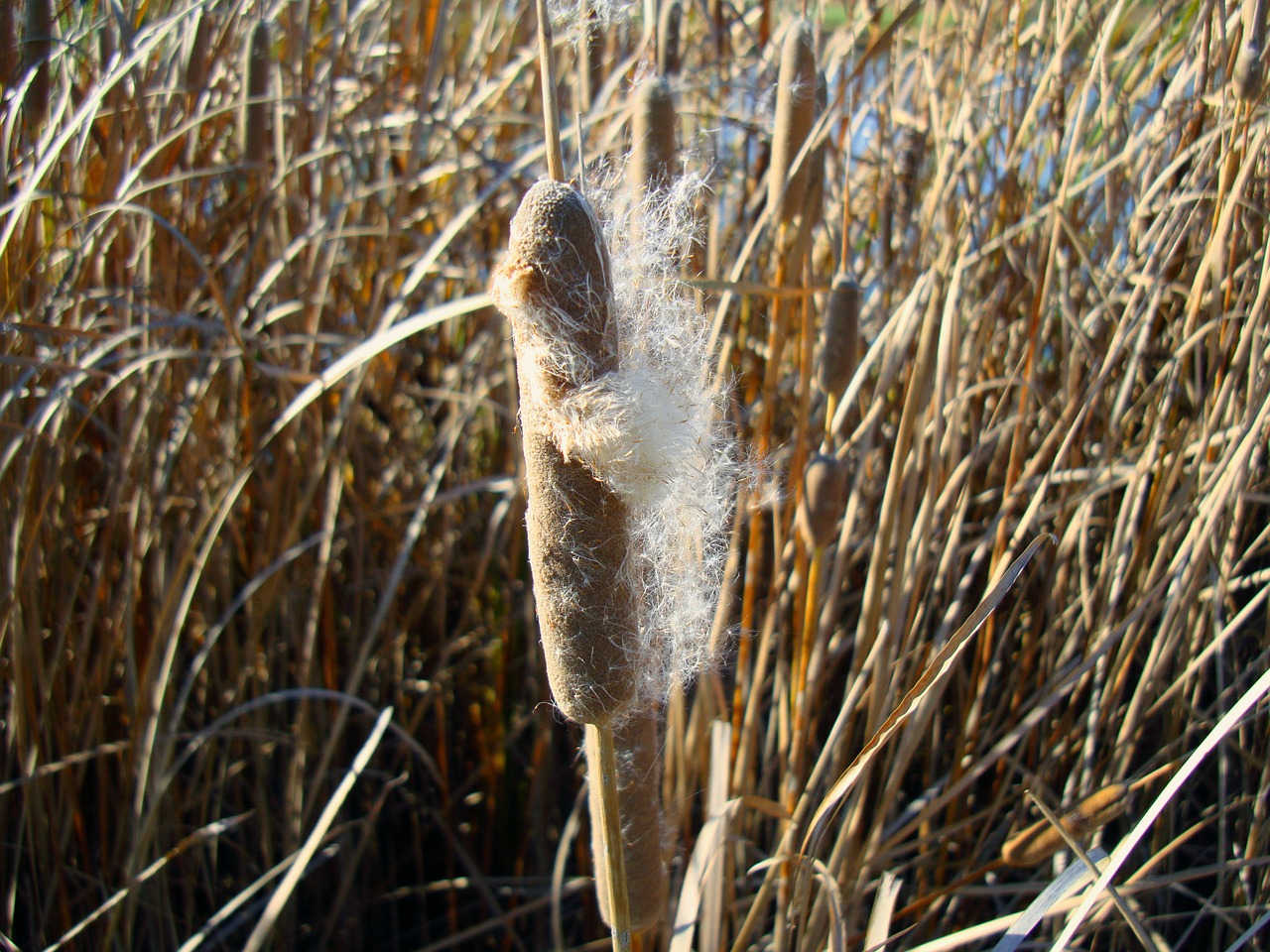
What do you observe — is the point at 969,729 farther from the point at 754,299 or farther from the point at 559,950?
the point at 754,299

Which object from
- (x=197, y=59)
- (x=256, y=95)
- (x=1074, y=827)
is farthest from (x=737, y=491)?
(x=197, y=59)

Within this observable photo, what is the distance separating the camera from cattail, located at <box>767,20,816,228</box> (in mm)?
742

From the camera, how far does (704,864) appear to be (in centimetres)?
76

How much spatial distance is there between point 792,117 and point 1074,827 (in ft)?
2.14

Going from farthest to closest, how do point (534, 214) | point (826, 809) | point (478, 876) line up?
point (478, 876) < point (826, 809) < point (534, 214)

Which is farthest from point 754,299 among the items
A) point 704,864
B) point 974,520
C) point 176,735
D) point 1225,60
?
point 176,735

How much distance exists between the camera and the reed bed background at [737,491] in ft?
2.85

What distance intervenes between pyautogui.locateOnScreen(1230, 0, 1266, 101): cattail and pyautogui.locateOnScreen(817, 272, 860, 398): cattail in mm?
380

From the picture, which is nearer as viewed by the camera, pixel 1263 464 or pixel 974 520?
pixel 1263 464

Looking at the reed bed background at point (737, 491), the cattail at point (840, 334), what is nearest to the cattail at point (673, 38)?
the reed bed background at point (737, 491)

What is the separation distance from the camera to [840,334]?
777 mm

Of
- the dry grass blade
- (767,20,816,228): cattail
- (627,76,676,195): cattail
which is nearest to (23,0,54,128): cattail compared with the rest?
(627,76,676,195): cattail

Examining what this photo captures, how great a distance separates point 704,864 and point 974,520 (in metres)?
0.68

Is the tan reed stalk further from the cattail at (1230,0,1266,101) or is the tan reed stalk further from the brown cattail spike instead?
the cattail at (1230,0,1266,101)
